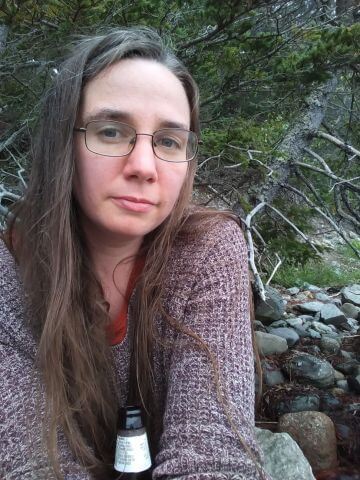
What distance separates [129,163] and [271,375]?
210 cm

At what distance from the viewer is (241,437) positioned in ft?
4.64

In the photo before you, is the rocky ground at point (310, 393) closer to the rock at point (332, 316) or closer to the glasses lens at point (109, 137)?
the rock at point (332, 316)

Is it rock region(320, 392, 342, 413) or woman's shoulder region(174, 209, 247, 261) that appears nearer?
woman's shoulder region(174, 209, 247, 261)

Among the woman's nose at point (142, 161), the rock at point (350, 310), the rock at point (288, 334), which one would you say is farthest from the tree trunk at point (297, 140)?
the rock at point (350, 310)

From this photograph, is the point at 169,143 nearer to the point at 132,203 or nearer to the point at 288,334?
the point at 132,203

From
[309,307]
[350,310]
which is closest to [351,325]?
[309,307]

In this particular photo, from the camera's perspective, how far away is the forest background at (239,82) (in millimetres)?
2729

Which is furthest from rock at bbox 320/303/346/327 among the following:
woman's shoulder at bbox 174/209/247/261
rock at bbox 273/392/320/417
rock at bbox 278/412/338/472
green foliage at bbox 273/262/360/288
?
woman's shoulder at bbox 174/209/247/261

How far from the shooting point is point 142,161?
149 cm

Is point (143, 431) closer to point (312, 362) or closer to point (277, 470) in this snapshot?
point (277, 470)

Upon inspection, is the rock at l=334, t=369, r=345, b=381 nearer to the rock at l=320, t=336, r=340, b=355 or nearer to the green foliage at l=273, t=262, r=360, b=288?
the rock at l=320, t=336, r=340, b=355

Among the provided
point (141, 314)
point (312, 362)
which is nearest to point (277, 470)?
point (141, 314)

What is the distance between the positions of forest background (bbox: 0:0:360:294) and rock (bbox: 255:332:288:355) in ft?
2.00

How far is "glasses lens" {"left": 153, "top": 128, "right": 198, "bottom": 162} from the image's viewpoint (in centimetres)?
158
